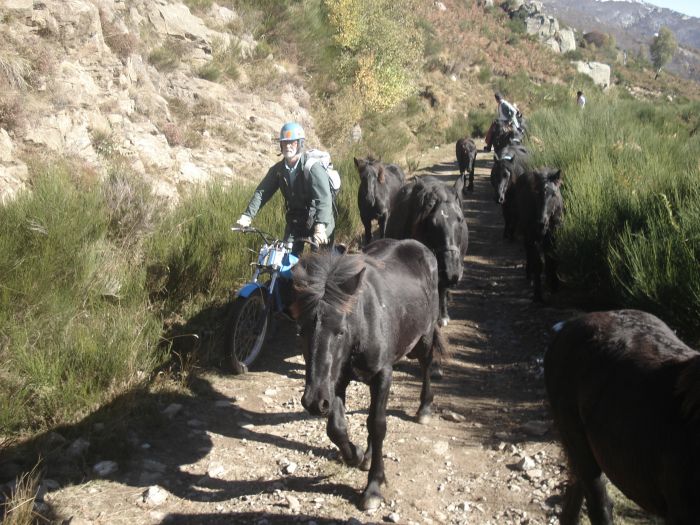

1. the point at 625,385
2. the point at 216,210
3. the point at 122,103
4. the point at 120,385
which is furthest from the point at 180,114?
the point at 625,385

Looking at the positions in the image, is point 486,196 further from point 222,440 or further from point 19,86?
point 222,440

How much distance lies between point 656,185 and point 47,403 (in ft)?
24.4

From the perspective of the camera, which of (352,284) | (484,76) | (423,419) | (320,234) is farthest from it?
(484,76)

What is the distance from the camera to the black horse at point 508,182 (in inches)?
458

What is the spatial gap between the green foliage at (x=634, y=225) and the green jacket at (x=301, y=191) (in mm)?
3078

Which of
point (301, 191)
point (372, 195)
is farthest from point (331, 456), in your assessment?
point (372, 195)

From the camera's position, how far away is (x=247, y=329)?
6230 millimetres

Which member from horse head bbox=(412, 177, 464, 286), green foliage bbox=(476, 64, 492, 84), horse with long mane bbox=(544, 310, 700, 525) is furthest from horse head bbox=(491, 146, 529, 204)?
green foliage bbox=(476, 64, 492, 84)

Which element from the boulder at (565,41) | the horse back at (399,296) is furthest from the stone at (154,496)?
the boulder at (565,41)

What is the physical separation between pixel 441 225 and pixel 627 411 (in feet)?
Answer: 14.2

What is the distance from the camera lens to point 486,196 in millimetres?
16125

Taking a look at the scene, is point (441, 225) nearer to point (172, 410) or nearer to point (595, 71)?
point (172, 410)

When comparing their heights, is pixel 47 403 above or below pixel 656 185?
below

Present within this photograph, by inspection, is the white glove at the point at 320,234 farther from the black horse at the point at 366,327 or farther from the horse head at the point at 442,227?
the horse head at the point at 442,227
